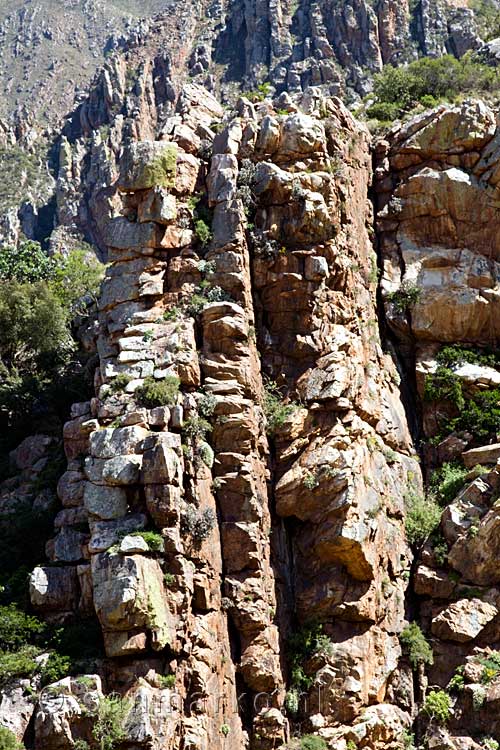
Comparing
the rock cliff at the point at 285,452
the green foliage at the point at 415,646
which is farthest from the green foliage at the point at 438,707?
the green foliage at the point at 415,646

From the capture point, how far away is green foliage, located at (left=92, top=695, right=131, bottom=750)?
708 inches

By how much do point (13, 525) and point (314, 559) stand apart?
9.04 metres

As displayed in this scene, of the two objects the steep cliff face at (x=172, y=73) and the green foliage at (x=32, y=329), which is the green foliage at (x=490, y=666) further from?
the steep cliff face at (x=172, y=73)

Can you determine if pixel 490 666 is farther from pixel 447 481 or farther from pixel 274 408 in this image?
pixel 274 408

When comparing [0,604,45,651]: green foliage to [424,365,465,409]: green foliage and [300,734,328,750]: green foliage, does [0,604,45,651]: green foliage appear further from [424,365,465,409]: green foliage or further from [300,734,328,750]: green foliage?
[424,365,465,409]: green foliage

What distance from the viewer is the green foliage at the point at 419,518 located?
26.2 metres

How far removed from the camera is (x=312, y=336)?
87.5ft

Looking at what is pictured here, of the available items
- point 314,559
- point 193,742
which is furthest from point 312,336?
point 193,742

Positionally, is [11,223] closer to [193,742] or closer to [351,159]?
[351,159]

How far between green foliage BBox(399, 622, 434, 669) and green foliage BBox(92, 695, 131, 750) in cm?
906

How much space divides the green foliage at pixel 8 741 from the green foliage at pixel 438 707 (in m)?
11.2

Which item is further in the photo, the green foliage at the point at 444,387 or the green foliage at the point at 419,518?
the green foliage at the point at 444,387

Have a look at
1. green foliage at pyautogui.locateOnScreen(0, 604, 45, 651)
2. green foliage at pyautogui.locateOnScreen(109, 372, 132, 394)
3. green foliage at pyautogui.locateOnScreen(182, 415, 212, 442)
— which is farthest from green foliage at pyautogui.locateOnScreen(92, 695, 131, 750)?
green foliage at pyautogui.locateOnScreen(109, 372, 132, 394)

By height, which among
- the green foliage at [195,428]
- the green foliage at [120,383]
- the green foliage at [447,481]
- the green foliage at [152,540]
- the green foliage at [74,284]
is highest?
the green foliage at [74,284]
